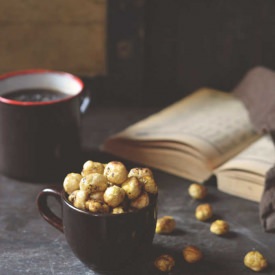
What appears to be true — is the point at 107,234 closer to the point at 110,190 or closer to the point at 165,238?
the point at 110,190

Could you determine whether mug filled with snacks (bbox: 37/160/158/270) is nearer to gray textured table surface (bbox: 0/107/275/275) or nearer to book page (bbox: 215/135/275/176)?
gray textured table surface (bbox: 0/107/275/275)

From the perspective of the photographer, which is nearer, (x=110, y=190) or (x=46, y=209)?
(x=110, y=190)

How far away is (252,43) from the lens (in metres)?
1.45

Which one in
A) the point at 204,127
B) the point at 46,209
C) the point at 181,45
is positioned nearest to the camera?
the point at 46,209

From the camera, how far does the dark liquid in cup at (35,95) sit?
3.65ft

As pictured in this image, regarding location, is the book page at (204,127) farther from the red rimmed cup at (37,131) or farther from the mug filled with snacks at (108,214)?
the mug filled with snacks at (108,214)

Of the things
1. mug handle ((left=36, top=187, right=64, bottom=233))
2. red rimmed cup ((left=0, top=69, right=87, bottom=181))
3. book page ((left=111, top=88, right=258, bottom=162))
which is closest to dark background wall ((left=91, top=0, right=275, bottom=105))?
book page ((left=111, top=88, right=258, bottom=162))

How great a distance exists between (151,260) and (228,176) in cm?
26

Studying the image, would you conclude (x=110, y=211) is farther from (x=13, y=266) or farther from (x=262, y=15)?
(x=262, y=15)

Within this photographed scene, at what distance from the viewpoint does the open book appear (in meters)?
1.11

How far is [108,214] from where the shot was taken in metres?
0.80

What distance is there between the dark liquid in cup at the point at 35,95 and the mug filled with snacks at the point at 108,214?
31cm

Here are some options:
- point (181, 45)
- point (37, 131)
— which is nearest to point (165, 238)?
point (37, 131)

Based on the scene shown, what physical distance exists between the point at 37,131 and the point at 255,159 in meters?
0.38
